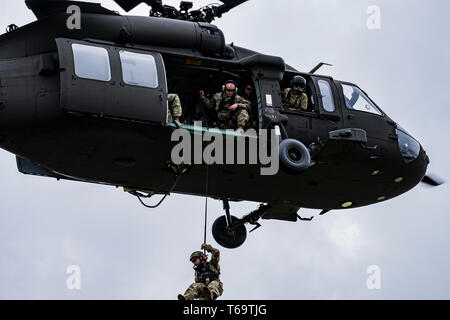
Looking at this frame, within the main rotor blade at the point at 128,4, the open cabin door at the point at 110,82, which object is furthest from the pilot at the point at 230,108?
the main rotor blade at the point at 128,4

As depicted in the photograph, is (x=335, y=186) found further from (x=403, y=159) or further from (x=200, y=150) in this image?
(x=200, y=150)

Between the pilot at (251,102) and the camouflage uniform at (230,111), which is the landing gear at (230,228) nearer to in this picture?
the pilot at (251,102)

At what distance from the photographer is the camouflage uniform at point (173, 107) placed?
20.5 metres

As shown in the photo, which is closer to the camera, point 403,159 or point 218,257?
point 218,257

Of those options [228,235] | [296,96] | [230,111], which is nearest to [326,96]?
[296,96]

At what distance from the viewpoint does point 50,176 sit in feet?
72.4

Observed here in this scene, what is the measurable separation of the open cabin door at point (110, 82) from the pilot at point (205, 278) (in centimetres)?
311

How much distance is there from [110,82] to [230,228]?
6.02 m

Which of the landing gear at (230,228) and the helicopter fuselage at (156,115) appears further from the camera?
the landing gear at (230,228)

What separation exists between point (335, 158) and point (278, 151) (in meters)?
1.60

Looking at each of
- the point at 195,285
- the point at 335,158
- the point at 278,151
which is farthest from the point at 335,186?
the point at 195,285

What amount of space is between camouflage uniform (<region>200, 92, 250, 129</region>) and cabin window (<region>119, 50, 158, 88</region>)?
6.06ft

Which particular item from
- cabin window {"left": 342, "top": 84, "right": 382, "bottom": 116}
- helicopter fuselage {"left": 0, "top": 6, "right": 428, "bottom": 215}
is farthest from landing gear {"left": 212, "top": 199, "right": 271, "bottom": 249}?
cabin window {"left": 342, "top": 84, "right": 382, "bottom": 116}

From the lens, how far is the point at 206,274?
21.0 metres
